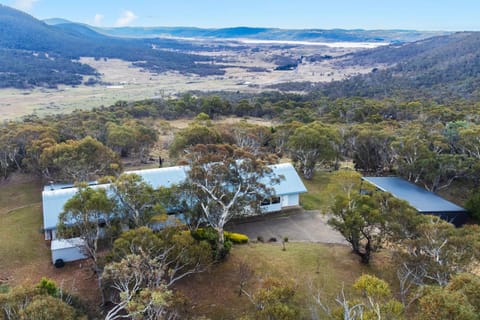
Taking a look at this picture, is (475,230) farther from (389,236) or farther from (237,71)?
(237,71)

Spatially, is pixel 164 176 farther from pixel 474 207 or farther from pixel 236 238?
pixel 474 207

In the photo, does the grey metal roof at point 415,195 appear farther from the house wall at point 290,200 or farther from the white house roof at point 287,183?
the house wall at point 290,200

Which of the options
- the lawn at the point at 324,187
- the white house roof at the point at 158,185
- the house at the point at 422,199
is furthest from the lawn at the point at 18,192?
the house at the point at 422,199

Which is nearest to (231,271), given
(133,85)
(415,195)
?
(415,195)

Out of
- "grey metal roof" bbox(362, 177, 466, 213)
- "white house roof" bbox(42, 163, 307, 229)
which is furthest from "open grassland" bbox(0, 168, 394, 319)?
"grey metal roof" bbox(362, 177, 466, 213)

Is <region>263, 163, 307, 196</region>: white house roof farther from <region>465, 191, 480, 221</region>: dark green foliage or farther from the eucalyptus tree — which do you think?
<region>465, 191, 480, 221</region>: dark green foliage

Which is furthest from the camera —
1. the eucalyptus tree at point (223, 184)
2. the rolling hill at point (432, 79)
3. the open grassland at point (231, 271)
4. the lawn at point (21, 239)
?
the rolling hill at point (432, 79)
